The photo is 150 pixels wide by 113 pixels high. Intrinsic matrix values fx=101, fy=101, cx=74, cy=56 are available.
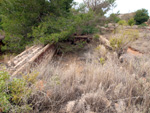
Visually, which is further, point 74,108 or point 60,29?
point 60,29

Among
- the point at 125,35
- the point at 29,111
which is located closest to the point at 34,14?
the point at 125,35

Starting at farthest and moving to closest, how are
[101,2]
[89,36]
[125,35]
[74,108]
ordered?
[101,2], [89,36], [125,35], [74,108]

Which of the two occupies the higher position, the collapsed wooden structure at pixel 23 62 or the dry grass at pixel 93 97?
the collapsed wooden structure at pixel 23 62

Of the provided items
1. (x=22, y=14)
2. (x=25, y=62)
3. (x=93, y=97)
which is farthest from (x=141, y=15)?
(x=93, y=97)

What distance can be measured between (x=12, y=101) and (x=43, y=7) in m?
4.69

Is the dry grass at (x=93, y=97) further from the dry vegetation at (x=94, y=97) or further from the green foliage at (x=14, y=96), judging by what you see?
the green foliage at (x=14, y=96)

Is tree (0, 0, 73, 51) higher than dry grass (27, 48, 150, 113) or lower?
higher

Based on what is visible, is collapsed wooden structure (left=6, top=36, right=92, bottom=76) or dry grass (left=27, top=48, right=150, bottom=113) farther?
collapsed wooden structure (left=6, top=36, right=92, bottom=76)

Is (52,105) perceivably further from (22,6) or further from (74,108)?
(22,6)

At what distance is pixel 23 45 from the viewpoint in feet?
16.1

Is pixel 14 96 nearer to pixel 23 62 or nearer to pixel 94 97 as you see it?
pixel 94 97

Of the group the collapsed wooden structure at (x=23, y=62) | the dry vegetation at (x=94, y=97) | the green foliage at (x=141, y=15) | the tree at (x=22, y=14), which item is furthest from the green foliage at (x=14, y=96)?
the green foliage at (x=141, y=15)

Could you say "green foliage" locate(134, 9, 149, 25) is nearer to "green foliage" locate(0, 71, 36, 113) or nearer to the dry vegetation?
the dry vegetation

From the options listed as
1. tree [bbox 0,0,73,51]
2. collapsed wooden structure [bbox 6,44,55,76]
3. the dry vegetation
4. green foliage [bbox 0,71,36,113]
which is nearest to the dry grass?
the dry vegetation
